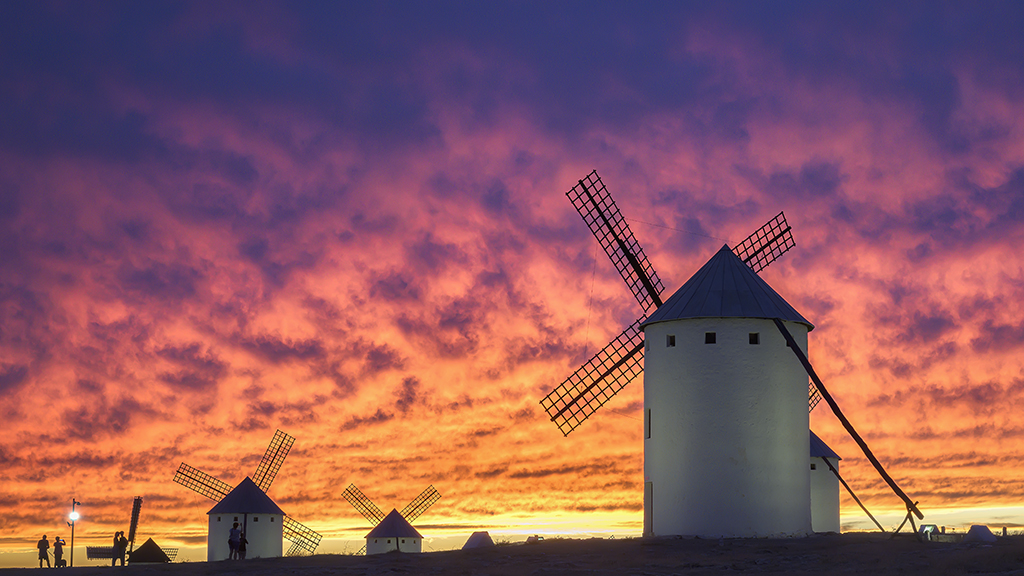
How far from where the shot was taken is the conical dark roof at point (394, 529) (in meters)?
63.5

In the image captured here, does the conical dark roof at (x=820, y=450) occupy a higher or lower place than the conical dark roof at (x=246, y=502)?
higher

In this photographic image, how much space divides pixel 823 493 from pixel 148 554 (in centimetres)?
4159

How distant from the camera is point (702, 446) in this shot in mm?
Result: 29234

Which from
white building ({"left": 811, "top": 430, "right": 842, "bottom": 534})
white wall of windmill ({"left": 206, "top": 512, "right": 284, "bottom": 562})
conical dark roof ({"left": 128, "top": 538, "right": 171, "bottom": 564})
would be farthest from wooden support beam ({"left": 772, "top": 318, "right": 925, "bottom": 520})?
conical dark roof ({"left": 128, "top": 538, "right": 171, "bottom": 564})

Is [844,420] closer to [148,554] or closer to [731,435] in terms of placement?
[731,435]

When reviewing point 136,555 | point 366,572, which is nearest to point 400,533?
point 136,555

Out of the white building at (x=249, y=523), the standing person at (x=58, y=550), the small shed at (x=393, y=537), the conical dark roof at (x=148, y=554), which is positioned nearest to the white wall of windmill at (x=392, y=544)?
the small shed at (x=393, y=537)

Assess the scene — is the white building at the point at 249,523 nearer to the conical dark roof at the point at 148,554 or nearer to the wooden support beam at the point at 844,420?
the conical dark roof at the point at 148,554

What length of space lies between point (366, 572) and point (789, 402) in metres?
14.7

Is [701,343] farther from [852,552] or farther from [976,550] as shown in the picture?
[976,550]

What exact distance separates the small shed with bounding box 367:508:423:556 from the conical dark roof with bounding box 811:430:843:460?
29657mm

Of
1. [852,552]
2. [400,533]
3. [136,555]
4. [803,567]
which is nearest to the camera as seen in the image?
[803,567]

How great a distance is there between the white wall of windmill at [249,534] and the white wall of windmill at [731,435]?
3238 centimetres

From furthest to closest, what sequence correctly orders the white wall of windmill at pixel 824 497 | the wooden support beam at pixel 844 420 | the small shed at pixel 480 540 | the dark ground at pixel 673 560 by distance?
1. the white wall of windmill at pixel 824 497
2. the small shed at pixel 480 540
3. the wooden support beam at pixel 844 420
4. the dark ground at pixel 673 560
